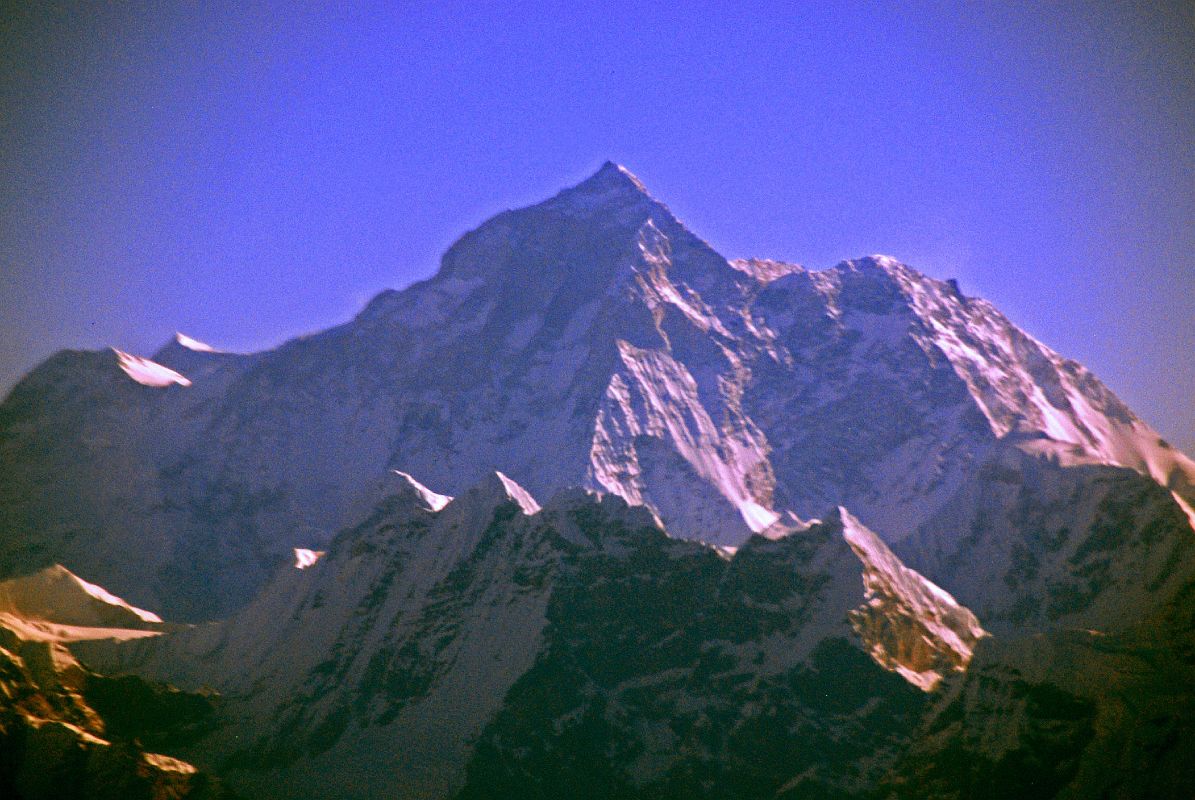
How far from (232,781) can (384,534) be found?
36590 mm

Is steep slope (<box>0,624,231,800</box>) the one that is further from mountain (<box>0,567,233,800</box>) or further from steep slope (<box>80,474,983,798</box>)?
steep slope (<box>80,474,983,798</box>)

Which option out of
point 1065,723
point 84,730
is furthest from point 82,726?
point 1065,723

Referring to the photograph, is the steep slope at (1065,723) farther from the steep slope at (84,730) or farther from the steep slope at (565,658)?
the steep slope at (84,730)

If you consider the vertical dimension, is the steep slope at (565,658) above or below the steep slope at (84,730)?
above

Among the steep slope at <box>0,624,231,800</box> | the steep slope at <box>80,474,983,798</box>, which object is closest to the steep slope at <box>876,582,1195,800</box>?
the steep slope at <box>80,474,983,798</box>

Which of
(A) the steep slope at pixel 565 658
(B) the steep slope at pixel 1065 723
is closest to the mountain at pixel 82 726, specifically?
(A) the steep slope at pixel 565 658

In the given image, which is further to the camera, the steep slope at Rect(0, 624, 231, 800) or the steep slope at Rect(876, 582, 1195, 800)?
the steep slope at Rect(0, 624, 231, 800)

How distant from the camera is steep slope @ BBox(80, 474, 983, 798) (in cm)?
16300

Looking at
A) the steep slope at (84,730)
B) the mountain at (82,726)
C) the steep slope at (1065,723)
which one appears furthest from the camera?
the mountain at (82,726)

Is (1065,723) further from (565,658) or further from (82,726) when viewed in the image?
(82,726)

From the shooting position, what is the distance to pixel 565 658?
174 meters

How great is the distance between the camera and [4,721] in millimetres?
147750

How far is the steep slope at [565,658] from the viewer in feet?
535

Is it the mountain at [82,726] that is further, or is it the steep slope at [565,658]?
the steep slope at [565,658]
